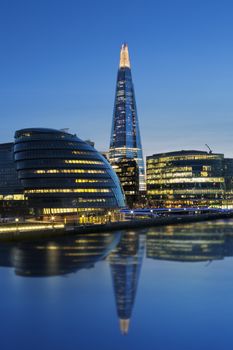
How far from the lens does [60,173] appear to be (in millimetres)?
119625

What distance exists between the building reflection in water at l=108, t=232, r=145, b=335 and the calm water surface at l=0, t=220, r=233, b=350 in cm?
9

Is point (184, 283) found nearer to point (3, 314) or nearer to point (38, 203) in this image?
point (3, 314)

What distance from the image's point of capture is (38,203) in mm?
119500

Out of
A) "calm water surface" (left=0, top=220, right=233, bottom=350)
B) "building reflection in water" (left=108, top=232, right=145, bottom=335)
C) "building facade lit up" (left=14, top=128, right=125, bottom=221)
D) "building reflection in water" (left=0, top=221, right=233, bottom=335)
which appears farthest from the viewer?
"building facade lit up" (left=14, top=128, right=125, bottom=221)

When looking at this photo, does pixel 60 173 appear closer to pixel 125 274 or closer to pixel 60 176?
pixel 60 176

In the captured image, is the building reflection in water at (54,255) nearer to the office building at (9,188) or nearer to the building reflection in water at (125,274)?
the building reflection in water at (125,274)

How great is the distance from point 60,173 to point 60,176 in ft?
2.57

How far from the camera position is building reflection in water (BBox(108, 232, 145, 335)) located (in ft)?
115

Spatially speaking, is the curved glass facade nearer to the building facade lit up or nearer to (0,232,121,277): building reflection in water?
the building facade lit up

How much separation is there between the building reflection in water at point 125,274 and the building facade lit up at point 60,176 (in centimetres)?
4311

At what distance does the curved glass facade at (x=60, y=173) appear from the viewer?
391ft

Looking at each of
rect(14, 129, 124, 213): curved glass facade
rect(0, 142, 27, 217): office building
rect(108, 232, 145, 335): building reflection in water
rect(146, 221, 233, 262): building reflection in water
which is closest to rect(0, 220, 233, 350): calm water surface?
rect(108, 232, 145, 335): building reflection in water

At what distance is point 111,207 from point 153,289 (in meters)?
82.3

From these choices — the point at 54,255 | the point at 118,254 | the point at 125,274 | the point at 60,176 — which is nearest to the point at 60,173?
the point at 60,176
